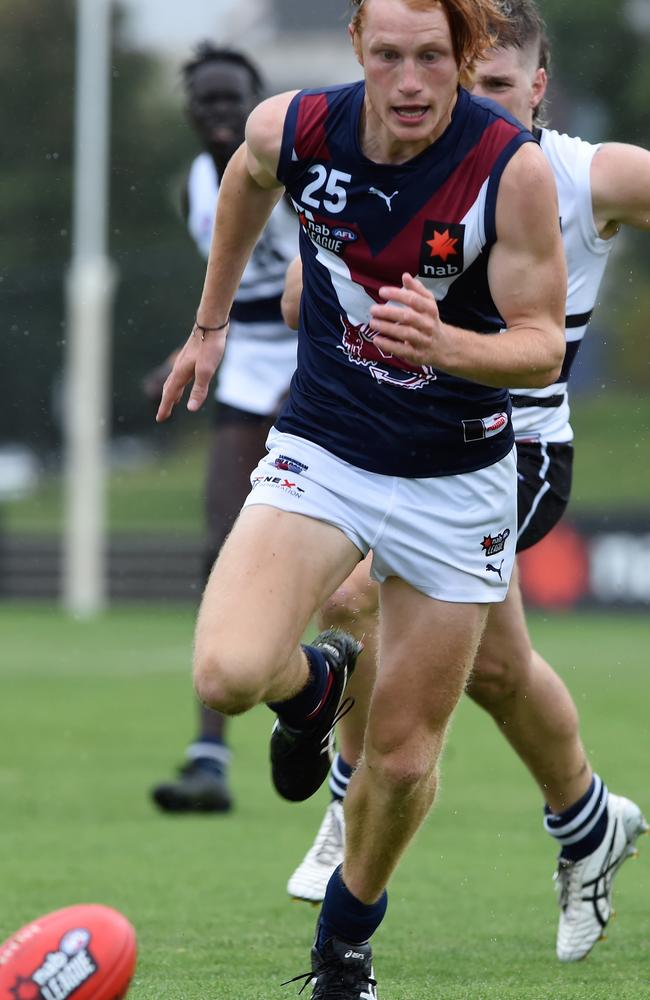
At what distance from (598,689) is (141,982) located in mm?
8140

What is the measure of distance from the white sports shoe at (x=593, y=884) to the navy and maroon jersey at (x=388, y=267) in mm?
1497

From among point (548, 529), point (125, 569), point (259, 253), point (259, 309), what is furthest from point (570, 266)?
point (125, 569)

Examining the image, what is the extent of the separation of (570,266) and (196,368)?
1139mm

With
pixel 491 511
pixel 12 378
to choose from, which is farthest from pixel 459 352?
pixel 12 378

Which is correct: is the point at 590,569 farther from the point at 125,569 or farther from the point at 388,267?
the point at 388,267

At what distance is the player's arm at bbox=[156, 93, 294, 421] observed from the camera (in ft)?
13.6

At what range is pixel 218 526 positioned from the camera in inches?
295

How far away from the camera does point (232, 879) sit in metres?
5.95

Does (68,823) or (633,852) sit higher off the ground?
(633,852)

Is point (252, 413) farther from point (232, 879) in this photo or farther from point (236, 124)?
point (232, 879)

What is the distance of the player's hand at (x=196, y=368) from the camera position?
14.8ft

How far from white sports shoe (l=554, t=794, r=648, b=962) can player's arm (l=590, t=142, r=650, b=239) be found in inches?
67.1

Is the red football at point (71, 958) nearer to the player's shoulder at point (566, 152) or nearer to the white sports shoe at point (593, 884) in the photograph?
the white sports shoe at point (593, 884)

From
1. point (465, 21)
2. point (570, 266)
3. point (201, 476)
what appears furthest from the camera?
point (201, 476)
